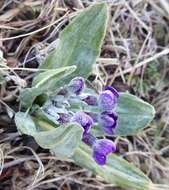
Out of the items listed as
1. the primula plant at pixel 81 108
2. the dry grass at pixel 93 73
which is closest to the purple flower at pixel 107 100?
the primula plant at pixel 81 108

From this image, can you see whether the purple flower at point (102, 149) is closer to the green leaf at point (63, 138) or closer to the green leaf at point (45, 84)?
the green leaf at point (63, 138)

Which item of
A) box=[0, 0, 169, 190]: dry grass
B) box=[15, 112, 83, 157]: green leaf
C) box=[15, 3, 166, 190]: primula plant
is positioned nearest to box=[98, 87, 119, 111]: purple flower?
box=[15, 3, 166, 190]: primula plant

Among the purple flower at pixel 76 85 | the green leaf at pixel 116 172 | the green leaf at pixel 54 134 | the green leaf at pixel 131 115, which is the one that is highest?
the purple flower at pixel 76 85

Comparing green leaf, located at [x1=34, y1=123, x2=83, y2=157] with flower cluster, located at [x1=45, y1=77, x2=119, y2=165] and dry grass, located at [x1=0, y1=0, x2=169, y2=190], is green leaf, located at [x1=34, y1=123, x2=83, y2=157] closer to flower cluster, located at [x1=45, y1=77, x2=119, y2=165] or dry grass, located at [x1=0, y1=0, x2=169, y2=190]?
flower cluster, located at [x1=45, y1=77, x2=119, y2=165]

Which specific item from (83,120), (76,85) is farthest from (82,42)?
(83,120)

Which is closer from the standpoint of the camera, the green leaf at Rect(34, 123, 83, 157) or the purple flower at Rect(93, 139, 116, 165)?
the green leaf at Rect(34, 123, 83, 157)

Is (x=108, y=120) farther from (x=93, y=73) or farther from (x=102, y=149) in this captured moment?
(x=93, y=73)

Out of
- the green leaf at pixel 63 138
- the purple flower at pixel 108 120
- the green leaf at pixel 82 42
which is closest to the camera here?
the green leaf at pixel 63 138
